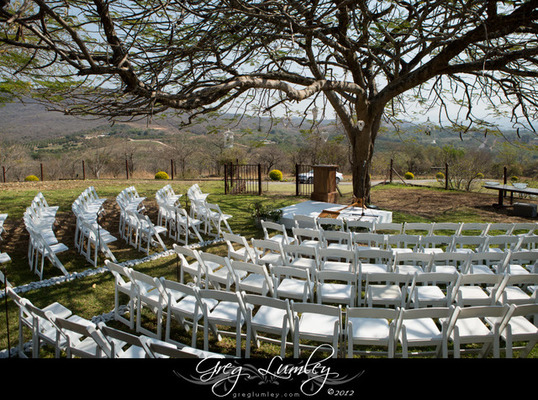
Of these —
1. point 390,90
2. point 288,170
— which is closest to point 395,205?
point 390,90

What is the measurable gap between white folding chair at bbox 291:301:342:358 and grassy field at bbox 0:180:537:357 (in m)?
0.59

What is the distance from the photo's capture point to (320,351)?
362 centimetres

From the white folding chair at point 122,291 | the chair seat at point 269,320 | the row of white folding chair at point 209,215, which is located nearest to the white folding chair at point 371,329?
the chair seat at point 269,320

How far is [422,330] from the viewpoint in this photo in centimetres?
327

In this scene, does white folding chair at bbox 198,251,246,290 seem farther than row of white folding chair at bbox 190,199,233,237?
No

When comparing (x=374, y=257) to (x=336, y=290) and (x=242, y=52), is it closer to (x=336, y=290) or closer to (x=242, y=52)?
(x=336, y=290)

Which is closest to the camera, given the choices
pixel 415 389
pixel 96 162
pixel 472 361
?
pixel 415 389

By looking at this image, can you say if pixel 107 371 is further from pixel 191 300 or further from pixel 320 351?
pixel 320 351

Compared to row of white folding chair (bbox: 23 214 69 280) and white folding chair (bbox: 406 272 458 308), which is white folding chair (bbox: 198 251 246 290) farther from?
row of white folding chair (bbox: 23 214 69 280)

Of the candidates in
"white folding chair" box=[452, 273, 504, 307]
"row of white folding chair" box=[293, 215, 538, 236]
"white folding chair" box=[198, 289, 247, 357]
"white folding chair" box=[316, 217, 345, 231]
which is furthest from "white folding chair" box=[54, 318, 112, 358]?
"white folding chair" box=[316, 217, 345, 231]

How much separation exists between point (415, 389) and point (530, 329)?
1618 mm

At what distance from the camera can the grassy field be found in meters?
4.63

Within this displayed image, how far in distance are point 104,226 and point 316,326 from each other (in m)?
7.03

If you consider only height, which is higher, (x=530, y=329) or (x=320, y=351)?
(x=530, y=329)
